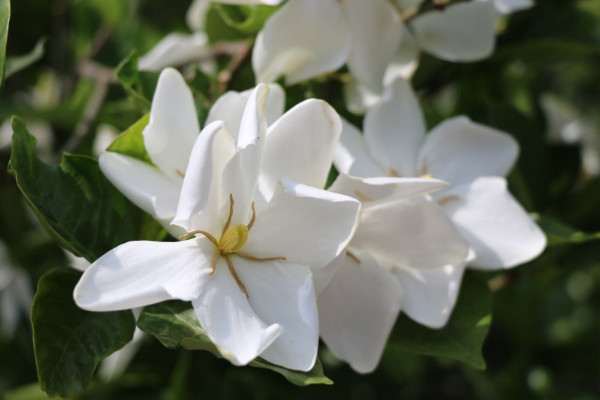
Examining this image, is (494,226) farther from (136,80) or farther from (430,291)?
(136,80)

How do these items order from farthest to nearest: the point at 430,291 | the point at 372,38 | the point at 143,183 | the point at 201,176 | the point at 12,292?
1. the point at 12,292
2. the point at 372,38
3. the point at 430,291
4. the point at 143,183
5. the point at 201,176

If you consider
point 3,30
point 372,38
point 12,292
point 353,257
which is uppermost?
point 3,30

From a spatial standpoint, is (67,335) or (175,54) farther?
(175,54)

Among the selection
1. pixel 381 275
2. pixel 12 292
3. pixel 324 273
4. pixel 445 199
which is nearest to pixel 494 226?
pixel 445 199

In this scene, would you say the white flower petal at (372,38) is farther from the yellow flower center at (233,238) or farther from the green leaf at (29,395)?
the green leaf at (29,395)

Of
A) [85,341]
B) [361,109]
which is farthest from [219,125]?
[361,109]

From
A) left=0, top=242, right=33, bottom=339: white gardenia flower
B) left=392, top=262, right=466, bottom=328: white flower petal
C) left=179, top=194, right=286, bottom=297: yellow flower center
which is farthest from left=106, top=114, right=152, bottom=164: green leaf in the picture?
left=0, top=242, right=33, bottom=339: white gardenia flower

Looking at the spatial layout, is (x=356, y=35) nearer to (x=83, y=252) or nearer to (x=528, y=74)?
(x=83, y=252)

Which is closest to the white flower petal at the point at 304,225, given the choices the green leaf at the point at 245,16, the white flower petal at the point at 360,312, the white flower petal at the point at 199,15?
the white flower petal at the point at 360,312
